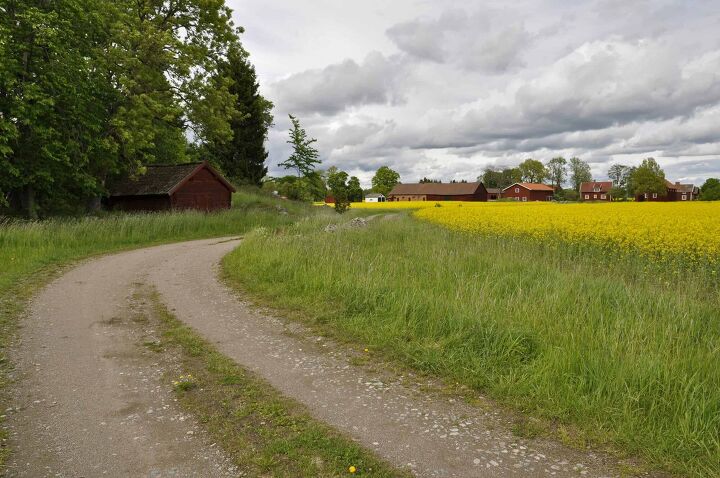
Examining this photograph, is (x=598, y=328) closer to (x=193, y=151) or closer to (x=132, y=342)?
(x=132, y=342)

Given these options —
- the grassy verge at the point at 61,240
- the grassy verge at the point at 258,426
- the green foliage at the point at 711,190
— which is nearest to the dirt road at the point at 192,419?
the grassy verge at the point at 258,426

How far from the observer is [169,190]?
95.1 feet

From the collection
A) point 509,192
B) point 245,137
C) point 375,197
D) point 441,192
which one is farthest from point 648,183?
point 245,137

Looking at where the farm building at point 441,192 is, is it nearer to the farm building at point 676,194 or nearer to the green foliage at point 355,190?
the green foliage at point 355,190

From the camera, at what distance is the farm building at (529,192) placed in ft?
352

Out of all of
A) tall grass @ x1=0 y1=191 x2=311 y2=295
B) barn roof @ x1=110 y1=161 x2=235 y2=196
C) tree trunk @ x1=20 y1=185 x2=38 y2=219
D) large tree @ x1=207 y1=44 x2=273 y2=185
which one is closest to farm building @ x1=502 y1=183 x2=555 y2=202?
large tree @ x1=207 y1=44 x2=273 y2=185

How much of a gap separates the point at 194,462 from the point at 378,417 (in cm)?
166

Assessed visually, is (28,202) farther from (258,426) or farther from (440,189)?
(440,189)

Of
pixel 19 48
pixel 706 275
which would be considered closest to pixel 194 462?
pixel 706 275

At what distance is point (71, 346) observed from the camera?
6.41 meters

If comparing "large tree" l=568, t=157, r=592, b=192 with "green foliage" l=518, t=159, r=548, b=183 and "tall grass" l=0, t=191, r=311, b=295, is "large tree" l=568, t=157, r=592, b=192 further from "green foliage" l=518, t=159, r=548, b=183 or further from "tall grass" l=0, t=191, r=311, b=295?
"tall grass" l=0, t=191, r=311, b=295

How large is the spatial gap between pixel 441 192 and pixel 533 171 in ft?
165

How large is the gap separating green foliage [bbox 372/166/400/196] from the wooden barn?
106m

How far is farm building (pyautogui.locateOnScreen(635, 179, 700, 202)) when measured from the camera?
87.4 metres
